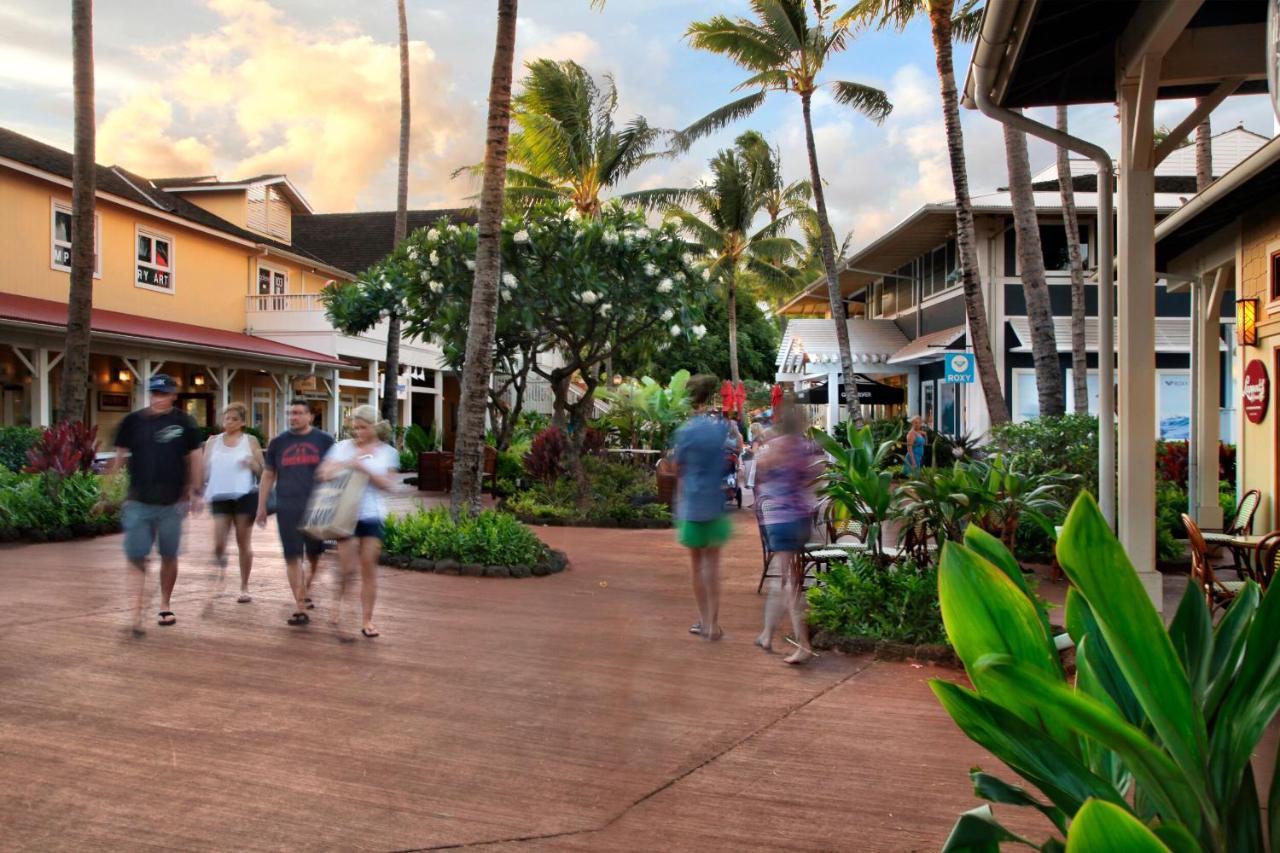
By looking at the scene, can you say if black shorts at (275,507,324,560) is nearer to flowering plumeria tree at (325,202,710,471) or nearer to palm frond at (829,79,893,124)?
flowering plumeria tree at (325,202,710,471)

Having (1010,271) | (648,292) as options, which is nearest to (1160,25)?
(648,292)

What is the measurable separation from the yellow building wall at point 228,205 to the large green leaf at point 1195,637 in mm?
30511

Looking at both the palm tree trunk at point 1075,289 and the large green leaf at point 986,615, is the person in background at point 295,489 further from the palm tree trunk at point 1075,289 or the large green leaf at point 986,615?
the palm tree trunk at point 1075,289

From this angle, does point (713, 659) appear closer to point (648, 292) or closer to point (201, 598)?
point (201, 598)

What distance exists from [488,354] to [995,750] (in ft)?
32.2

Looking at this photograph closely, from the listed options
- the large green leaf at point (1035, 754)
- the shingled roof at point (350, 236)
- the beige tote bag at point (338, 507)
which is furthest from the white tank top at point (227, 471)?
the shingled roof at point (350, 236)

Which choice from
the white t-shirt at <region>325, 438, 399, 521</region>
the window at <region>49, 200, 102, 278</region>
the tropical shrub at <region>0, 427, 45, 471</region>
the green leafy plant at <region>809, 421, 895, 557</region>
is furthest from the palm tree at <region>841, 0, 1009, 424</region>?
the window at <region>49, 200, 102, 278</region>

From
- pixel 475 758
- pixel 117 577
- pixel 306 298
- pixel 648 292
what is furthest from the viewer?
pixel 306 298

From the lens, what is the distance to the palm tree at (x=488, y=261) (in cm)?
1125

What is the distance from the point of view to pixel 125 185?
25688 mm

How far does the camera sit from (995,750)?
6.36ft

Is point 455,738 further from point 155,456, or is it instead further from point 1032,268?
point 1032,268

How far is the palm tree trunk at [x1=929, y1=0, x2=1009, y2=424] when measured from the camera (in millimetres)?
13695

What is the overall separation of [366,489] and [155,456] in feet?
4.81
